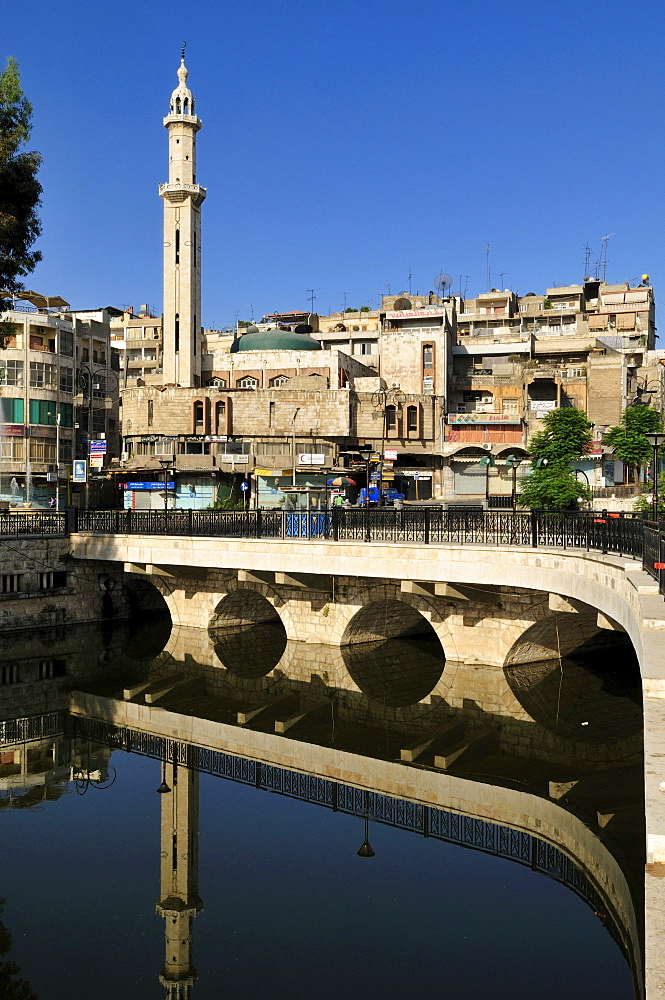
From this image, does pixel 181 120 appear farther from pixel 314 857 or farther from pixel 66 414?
pixel 314 857

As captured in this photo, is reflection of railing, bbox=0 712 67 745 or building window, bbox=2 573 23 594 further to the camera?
building window, bbox=2 573 23 594

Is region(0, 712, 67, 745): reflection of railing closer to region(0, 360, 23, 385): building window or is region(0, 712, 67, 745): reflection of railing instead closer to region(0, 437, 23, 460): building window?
region(0, 437, 23, 460): building window

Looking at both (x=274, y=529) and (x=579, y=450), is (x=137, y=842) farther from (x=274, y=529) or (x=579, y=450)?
(x=579, y=450)

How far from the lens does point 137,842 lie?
14.6m

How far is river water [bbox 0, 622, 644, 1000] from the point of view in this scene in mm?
10320

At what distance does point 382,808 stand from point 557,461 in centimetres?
3709

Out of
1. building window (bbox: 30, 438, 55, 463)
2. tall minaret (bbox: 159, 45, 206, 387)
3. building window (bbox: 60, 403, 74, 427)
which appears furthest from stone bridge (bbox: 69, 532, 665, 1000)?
tall minaret (bbox: 159, 45, 206, 387)

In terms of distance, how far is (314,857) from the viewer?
13742 millimetres

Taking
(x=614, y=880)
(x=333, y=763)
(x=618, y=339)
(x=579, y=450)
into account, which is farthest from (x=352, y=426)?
(x=614, y=880)

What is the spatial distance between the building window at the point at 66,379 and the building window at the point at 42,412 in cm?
193

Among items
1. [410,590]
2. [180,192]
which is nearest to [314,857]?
[410,590]

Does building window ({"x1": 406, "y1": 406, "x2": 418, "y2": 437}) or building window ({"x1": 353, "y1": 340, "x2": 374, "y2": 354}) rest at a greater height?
building window ({"x1": 353, "y1": 340, "x2": 374, "y2": 354})

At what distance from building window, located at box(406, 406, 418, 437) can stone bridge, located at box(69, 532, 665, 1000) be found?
3607 cm

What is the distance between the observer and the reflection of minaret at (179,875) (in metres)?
10.4
